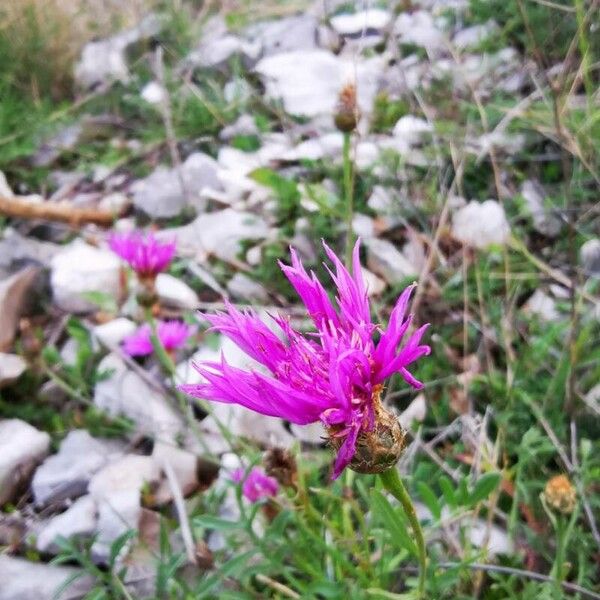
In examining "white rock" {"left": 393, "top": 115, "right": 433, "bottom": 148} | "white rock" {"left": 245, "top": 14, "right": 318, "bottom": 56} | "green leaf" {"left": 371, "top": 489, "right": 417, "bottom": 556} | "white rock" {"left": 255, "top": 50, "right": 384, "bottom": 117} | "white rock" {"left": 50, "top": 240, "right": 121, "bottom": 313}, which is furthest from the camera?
"white rock" {"left": 245, "top": 14, "right": 318, "bottom": 56}

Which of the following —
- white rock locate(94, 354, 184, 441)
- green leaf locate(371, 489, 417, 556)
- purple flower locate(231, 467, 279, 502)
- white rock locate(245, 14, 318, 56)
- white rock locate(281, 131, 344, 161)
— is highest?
green leaf locate(371, 489, 417, 556)

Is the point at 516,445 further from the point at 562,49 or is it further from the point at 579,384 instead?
the point at 562,49

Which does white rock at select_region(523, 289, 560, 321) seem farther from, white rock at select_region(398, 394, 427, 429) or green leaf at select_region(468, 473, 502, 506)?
Result: green leaf at select_region(468, 473, 502, 506)

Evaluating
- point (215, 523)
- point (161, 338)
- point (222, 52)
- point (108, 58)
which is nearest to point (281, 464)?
point (215, 523)

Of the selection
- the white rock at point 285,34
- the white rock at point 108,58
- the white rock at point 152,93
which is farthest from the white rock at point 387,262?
the white rock at point 108,58

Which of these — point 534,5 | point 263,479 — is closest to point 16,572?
point 263,479

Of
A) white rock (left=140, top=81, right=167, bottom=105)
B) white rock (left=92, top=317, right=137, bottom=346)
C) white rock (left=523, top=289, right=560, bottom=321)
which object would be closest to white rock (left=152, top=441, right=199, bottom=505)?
white rock (left=92, top=317, right=137, bottom=346)

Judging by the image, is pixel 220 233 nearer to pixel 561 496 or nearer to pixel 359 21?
pixel 359 21
